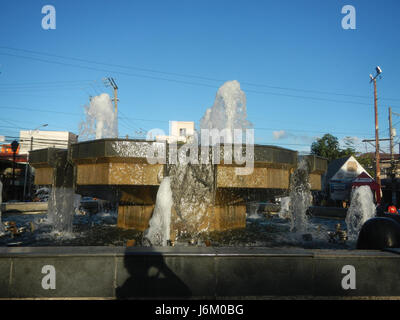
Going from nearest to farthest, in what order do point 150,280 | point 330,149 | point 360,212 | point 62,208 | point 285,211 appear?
point 150,280, point 62,208, point 360,212, point 285,211, point 330,149

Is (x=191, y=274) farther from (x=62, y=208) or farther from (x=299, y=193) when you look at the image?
(x=62, y=208)

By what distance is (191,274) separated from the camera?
3471 mm

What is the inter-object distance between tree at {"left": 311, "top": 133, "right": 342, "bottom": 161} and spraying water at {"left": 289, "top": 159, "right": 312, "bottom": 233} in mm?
40382

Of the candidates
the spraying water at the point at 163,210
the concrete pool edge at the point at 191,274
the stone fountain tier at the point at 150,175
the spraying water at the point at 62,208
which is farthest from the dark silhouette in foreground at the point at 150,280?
the spraying water at the point at 62,208

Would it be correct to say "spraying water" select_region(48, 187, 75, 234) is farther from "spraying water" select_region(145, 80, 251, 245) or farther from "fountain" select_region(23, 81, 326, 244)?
"spraying water" select_region(145, 80, 251, 245)

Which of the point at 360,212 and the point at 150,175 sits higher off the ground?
the point at 150,175

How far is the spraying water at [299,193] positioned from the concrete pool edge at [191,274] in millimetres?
4157

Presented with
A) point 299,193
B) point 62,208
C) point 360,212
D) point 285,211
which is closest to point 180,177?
point 299,193

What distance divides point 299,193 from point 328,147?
1691 inches

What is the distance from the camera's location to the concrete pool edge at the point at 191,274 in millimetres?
3398

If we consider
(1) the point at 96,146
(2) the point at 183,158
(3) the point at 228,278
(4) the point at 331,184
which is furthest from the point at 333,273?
(4) the point at 331,184

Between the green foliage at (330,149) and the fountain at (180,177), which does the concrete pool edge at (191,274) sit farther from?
the green foliage at (330,149)

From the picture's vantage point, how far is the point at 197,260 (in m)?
3.49

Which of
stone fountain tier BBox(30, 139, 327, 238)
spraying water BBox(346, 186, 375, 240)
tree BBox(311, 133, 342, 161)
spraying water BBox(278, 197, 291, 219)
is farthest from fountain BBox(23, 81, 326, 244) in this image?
tree BBox(311, 133, 342, 161)
